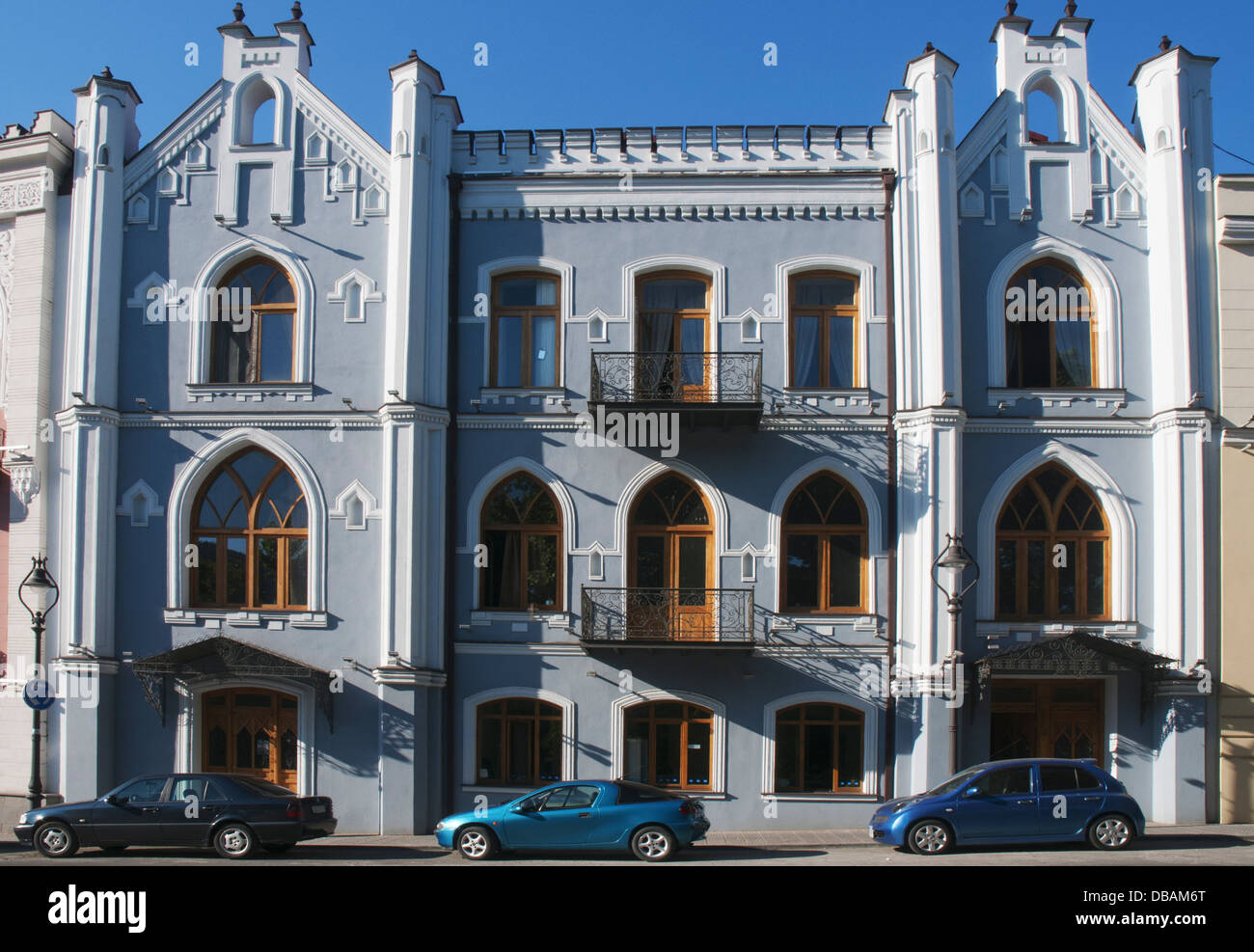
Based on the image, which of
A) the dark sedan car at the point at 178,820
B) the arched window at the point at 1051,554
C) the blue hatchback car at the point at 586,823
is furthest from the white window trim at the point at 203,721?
the arched window at the point at 1051,554

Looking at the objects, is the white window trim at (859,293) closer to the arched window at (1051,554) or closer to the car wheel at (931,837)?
the arched window at (1051,554)

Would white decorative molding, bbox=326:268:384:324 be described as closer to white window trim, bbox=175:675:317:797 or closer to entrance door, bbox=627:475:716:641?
entrance door, bbox=627:475:716:641

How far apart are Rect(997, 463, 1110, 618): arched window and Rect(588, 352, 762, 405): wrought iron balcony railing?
4681 mm

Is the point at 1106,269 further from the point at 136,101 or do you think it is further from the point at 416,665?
the point at 136,101

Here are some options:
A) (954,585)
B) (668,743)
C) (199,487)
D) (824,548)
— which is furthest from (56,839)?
(954,585)

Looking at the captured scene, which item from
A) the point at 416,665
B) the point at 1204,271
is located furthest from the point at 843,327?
the point at 416,665

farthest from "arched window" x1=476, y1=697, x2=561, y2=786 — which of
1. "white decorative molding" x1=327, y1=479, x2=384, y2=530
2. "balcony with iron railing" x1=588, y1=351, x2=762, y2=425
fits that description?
"balcony with iron railing" x1=588, y1=351, x2=762, y2=425

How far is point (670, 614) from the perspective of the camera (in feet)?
55.1

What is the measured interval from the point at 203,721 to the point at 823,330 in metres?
11.9

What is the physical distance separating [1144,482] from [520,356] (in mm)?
10228

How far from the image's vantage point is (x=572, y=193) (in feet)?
58.2

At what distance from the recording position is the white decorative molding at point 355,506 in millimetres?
17219

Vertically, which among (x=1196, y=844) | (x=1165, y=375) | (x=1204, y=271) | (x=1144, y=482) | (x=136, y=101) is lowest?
(x=1196, y=844)

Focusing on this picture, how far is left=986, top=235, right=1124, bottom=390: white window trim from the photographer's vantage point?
17.1 metres
